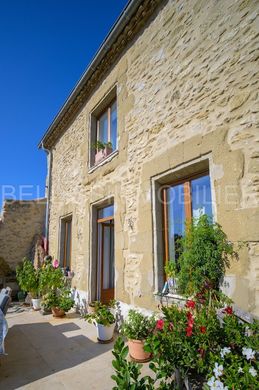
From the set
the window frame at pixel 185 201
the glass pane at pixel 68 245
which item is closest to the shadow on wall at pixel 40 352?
the window frame at pixel 185 201

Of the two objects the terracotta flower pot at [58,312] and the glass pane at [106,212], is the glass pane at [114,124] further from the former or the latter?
the terracotta flower pot at [58,312]

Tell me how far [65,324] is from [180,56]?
516 cm

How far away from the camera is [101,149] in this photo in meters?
5.99

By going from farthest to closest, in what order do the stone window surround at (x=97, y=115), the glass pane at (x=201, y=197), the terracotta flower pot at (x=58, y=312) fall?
the stone window surround at (x=97, y=115) < the terracotta flower pot at (x=58, y=312) < the glass pane at (x=201, y=197)

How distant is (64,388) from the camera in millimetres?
2596

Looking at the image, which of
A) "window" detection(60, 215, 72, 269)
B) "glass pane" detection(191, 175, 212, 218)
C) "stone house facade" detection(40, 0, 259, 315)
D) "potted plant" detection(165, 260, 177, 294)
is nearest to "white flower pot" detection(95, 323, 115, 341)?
"stone house facade" detection(40, 0, 259, 315)

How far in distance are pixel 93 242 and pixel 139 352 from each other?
113 inches

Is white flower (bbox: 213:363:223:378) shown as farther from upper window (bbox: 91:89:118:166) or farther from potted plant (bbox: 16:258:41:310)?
potted plant (bbox: 16:258:41:310)

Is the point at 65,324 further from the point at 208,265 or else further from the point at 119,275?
the point at 208,265

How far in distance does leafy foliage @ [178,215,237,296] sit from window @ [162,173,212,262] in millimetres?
376

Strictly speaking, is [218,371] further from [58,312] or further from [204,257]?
[58,312]

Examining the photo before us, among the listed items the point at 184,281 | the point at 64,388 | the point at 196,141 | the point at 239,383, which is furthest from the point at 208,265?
the point at 64,388

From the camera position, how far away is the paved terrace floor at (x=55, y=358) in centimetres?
272

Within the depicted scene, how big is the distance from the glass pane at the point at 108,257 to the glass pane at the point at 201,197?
119 inches
